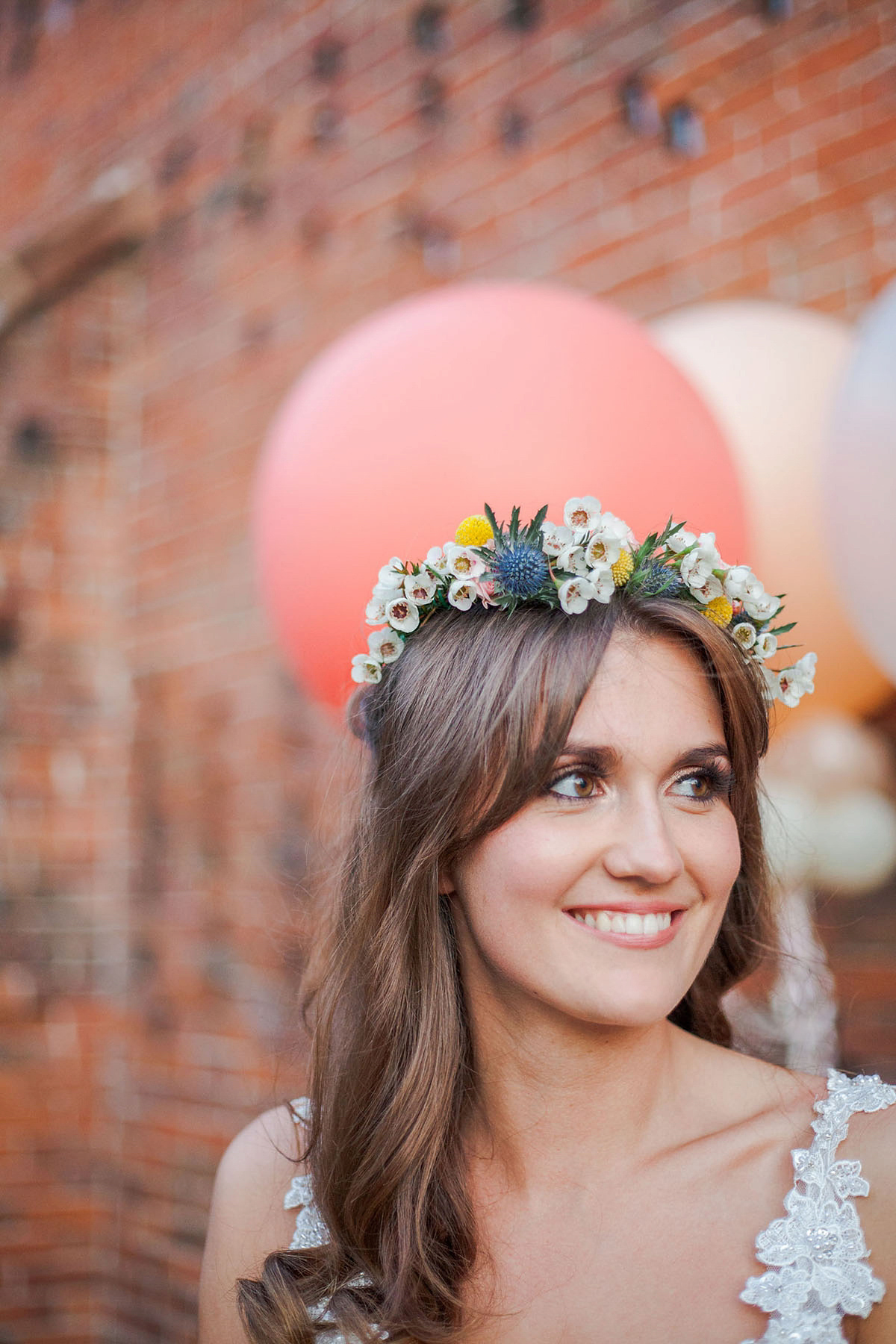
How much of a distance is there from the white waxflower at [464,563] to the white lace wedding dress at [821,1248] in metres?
0.73

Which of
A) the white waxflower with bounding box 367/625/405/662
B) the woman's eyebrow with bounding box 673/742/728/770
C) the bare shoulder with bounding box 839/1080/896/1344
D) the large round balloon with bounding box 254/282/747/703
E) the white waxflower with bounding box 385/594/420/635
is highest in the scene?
the large round balloon with bounding box 254/282/747/703

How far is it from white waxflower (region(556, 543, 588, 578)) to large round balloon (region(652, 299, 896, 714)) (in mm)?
547

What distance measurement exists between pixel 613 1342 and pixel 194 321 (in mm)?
3220

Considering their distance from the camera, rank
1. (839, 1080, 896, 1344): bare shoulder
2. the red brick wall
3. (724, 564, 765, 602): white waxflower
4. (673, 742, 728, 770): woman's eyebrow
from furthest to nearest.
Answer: the red brick wall
(724, 564, 765, 602): white waxflower
(673, 742, 728, 770): woman's eyebrow
(839, 1080, 896, 1344): bare shoulder

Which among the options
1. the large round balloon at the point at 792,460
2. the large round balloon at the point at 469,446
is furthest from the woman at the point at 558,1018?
the large round balloon at the point at 792,460

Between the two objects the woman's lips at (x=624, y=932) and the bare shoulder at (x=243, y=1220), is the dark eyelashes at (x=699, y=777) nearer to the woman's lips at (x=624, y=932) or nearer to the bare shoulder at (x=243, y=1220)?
the woman's lips at (x=624, y=932)

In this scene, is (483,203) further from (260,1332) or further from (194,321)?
(260,1332)

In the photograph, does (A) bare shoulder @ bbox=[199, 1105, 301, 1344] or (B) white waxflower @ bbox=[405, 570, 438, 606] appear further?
(A) bare shoulder @ bbox=[199, 1105, 301, 1344]

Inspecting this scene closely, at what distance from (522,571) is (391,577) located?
0.56 feet

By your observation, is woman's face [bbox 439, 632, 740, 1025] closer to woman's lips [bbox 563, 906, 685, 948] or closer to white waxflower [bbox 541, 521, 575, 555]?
woman's lips [bbox 563, 906, 685, 948]

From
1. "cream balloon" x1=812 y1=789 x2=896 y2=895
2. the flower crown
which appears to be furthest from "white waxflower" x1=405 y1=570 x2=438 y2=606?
"cream balloon" x1=812 y1=789 x2=896 y2=895

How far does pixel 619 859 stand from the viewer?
53.1 inches

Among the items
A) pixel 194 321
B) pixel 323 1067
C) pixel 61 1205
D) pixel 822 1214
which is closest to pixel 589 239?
pixel 194 321

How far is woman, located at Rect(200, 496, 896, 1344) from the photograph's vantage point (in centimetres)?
137
